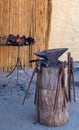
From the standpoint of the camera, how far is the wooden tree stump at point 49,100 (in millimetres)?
4941

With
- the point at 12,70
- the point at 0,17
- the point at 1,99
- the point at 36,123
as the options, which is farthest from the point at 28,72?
the point at 36,123

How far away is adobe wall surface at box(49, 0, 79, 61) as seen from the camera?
911 cm

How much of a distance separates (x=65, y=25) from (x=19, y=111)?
4.18m

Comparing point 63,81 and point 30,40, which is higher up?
point 30,40

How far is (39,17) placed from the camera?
27.6 ft

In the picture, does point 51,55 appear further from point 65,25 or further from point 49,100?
point 65,25

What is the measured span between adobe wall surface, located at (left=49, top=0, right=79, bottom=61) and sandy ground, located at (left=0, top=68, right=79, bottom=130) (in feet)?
7.26

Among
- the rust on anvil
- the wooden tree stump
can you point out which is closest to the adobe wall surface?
the rust on anvil

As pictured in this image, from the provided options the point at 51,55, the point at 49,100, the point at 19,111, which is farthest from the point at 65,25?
the point at 49,100

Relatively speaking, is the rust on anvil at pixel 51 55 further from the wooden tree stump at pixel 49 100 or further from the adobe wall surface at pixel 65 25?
the adobe wall surface at pixel 65 25

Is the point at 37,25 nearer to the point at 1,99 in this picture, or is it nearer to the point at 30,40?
the point at 30,40

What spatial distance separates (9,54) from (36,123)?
327 cm

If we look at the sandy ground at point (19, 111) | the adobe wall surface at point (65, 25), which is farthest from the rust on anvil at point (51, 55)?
the adobe wall surface at point (65, 25)

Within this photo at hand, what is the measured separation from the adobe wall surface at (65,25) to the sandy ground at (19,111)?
2.21 m
